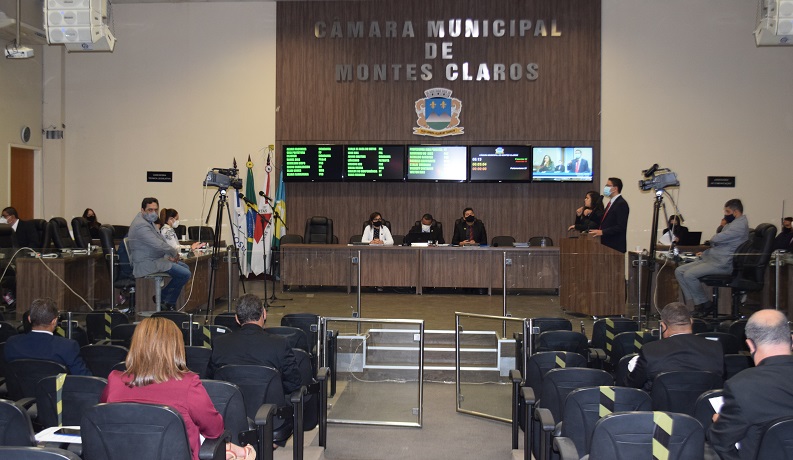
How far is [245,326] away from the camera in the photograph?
4.50m

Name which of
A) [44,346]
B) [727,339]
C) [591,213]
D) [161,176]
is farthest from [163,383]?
[161,176]

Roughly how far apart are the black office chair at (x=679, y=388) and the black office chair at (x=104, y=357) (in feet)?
10.1

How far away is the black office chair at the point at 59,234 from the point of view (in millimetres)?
9672

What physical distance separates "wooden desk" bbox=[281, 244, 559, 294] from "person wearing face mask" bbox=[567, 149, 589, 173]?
116 inches

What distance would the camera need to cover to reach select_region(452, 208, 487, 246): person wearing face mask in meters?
11.8

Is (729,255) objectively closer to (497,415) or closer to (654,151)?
(497,415)

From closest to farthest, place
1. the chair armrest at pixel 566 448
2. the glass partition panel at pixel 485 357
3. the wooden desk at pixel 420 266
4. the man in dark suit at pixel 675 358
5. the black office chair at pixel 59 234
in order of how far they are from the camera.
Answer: the chair armrest at pixel 566 448 < the man in dark suit at pixel 675 358 < the glass partition panel at pixel 485 357 < the wooden desk at pixel 420 266 < the black office chair at pixel 59 234

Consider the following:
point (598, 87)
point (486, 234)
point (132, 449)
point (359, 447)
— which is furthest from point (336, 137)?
point (132, 449)

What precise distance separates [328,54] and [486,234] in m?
4.11

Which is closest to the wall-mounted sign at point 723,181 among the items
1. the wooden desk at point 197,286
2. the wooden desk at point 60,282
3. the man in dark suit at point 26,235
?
the wooden desk at point 197,286

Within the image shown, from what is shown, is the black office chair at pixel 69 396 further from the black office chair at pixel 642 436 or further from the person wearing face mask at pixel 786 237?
the person wearing face mask at pixel 786 237

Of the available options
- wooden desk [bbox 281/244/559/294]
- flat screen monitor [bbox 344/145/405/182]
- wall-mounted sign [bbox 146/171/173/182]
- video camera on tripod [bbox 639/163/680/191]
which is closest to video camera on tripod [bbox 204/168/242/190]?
wooden desk [bbox 281/244/559/294]

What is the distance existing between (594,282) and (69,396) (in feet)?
19.3

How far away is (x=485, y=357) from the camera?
7305 millimetres
